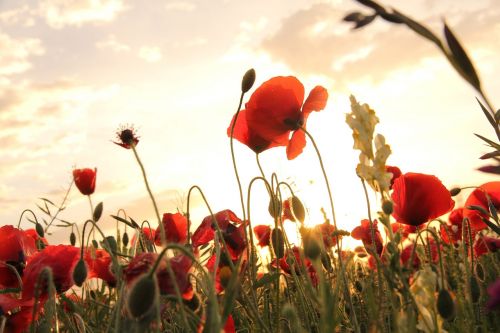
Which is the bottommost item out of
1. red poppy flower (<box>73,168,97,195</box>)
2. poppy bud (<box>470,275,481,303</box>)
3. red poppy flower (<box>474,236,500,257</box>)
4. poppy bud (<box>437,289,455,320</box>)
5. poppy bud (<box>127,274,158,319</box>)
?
poppy bud (<box>437,289,455,320</box>)

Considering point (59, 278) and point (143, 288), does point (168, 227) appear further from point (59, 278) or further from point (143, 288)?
point (143, 288)

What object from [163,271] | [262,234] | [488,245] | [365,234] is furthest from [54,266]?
[488,245]

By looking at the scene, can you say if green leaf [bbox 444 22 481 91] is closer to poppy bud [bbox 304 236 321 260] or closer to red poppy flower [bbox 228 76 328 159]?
poppy bud [bbox 304 236 321 260]

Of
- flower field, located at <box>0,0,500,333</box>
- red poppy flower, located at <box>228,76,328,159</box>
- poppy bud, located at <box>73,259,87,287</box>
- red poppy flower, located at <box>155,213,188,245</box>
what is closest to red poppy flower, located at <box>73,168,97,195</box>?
flower field, located at <box>0,0,500,333</box>

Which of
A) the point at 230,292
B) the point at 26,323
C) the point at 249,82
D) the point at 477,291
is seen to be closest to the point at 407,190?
the point at 477,291

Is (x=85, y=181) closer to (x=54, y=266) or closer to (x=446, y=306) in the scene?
(x=54, y=266)

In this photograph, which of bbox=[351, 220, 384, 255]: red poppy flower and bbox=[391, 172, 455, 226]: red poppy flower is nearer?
bbox=[391, 172, 455, 226]: red poppy flower
